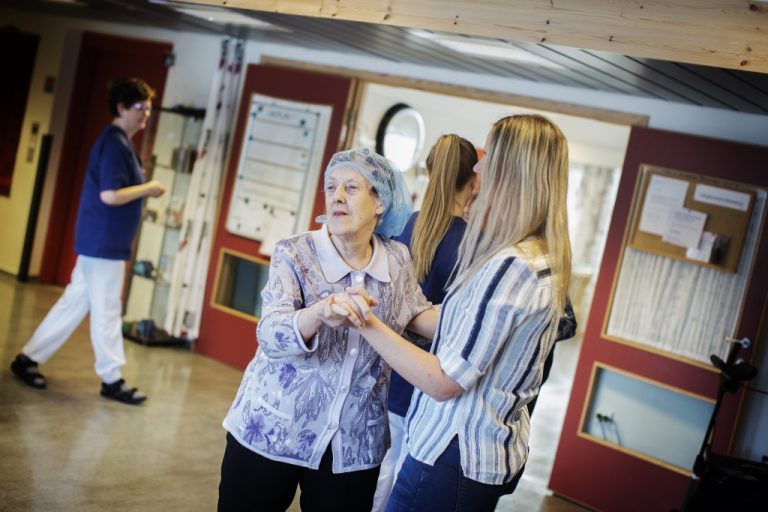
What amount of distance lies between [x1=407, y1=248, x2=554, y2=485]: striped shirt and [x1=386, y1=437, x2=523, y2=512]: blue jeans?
0.02m

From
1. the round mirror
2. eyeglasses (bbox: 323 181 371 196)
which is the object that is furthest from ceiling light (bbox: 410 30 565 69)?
the round mirror

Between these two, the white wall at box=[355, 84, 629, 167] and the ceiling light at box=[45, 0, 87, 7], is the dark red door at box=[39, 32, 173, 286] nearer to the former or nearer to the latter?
the ceiling light at box=[45, 0, 87, 7]

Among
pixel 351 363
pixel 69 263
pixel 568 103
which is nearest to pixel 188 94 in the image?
pixel 69 263

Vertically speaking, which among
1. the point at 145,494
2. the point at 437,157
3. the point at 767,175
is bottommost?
the point at 145,494

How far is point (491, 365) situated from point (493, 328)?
128 millimetres

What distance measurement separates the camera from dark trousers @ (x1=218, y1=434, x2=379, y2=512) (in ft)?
7.11

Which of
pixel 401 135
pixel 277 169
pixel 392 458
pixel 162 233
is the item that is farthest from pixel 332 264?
pixel 401 135

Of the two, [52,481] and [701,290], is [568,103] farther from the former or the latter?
[52,481]

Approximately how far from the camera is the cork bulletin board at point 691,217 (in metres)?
4.46

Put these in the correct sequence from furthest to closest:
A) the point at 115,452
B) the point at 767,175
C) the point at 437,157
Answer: the point at 767,175 → the point at 115,452 → the point at 437,157

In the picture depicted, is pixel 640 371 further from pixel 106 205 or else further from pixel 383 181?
pixel 106 205

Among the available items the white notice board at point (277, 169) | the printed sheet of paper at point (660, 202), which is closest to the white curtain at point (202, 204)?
the white notice board at point (277, 169)

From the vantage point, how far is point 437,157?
313 centimetres

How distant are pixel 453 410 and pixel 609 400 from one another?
3.12m
